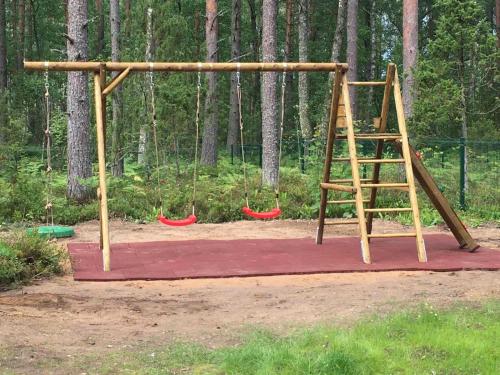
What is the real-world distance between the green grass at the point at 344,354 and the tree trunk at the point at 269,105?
10754 millimetres

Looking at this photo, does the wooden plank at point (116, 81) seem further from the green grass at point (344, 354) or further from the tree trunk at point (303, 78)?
the tree trunk at point (303, 78)

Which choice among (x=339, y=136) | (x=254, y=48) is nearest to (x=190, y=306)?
(x=339, y=136)

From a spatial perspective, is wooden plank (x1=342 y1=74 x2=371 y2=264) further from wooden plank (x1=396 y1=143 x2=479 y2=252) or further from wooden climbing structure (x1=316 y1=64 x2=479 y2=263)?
wooden plank (x1=396 y1=143 x2=479 y2=252)

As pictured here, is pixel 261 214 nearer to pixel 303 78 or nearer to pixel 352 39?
pixel 303 78

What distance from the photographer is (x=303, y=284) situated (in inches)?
284

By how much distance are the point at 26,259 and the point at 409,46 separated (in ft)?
41.9

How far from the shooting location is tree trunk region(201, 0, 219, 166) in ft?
65.8

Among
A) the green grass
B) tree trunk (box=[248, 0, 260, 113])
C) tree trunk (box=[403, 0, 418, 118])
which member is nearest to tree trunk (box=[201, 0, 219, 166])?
tree trunk (box=[403, 0, 418, 118])

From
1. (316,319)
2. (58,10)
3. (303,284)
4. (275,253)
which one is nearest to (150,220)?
(275,253)

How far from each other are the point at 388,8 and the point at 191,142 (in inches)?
1185

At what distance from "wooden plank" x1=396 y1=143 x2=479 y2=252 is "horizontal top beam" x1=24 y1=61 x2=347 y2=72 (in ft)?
5.46

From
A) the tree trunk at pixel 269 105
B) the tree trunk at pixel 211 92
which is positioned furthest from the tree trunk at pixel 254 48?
the tree trunk at pixel 269 105

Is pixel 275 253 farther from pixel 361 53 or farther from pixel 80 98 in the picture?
pixel 361 53

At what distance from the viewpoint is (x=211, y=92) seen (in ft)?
66.3
